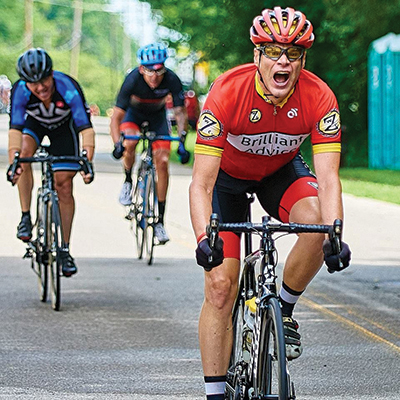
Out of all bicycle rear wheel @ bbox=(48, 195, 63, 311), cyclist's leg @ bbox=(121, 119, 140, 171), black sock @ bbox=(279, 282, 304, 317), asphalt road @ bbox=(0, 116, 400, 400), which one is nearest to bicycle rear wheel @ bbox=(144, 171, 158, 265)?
asphalt road @ bbox=(0, 116, 400, 400)

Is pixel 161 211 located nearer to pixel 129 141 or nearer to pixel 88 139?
pixel 129 141

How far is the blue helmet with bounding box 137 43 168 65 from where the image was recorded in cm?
1180

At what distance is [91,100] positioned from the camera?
10469 cm

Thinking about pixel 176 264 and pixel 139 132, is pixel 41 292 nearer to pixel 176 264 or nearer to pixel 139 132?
pixel 176 264

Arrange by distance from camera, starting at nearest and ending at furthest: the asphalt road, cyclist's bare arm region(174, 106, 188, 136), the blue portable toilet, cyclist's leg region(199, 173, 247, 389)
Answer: cyclist's leg region(199, 173, 247, 389) < the asphalt road < cyclist's bare arm region(174, 106, 188, 136) < the blue portable toilet

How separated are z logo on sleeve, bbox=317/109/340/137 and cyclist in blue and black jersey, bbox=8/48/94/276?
153 inches

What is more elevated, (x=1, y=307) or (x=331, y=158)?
(x=331, y=158)

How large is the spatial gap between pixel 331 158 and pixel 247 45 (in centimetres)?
2366

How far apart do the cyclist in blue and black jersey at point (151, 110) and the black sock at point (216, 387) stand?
6.46 metres

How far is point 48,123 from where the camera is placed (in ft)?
32.1

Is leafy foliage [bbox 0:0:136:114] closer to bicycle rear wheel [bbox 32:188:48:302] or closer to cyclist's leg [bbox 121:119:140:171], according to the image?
cyclist's leg [bbox 121:119:140:171]

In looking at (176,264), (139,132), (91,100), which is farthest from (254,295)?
(91,100)

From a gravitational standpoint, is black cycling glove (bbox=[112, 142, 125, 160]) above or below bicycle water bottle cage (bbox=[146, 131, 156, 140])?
below

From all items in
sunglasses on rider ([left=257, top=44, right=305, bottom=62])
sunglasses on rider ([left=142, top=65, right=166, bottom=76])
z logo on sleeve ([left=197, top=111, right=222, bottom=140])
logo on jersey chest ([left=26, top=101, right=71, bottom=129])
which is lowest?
z logo on sleeve ([left=197, top=111, right=222, bottom=140])
